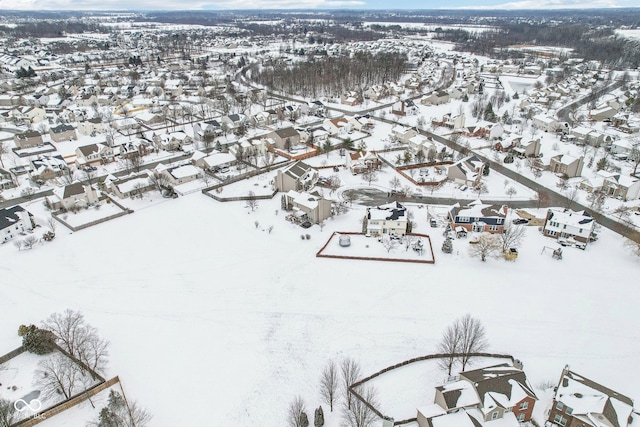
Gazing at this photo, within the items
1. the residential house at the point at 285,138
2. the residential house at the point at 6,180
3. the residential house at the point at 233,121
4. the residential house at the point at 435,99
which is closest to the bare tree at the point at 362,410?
the residential house at the point at 285,138

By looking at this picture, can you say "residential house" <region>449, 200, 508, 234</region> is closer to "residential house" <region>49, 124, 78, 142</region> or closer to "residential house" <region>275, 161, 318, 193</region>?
"residential house" <region>275, 161, 318, 193</region>

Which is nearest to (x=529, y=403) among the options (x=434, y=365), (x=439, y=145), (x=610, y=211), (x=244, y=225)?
(x=434, y=365)

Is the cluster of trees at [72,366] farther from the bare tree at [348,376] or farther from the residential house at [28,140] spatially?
the residential house at [28,140]

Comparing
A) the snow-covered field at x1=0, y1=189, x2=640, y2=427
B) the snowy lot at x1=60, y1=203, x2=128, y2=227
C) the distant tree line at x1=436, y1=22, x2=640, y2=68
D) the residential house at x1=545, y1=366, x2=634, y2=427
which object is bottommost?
the snowy lot at x1=60, y1=203, x2=128, y2=227

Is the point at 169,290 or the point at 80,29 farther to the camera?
the point at 80,29

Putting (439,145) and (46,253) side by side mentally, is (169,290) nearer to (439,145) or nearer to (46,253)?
(46,253)

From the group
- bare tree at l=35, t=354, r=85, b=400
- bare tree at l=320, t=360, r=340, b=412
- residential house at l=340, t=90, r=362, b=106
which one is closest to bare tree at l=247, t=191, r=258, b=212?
bare tree at l=35, t=354, r=85, b=400
